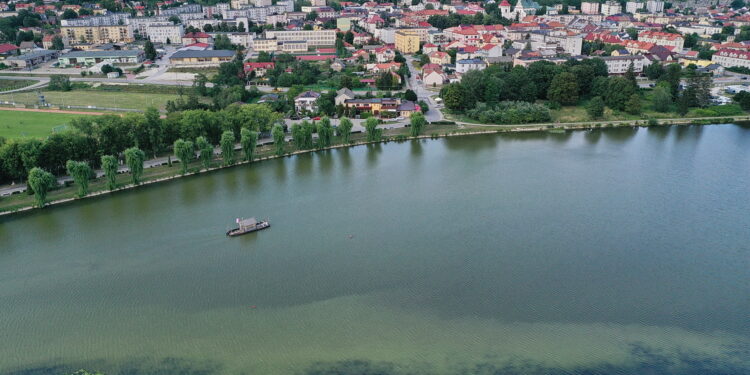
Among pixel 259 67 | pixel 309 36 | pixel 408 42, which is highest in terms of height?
pixel 309 36

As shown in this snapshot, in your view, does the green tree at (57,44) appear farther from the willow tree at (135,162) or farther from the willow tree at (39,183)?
the willow tree at (39,183)

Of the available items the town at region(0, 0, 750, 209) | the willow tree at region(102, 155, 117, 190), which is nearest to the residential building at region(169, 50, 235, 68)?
the town at region(0, 0, 750, 209)

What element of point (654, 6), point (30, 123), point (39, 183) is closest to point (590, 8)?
point (654, 6)

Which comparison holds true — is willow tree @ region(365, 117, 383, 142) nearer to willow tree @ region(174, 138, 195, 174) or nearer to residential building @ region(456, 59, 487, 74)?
willow tree @ region(174, 138, 195, 174)

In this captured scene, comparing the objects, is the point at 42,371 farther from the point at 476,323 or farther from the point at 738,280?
the point at 738,280

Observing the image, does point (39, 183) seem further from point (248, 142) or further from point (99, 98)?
point (99, 98)

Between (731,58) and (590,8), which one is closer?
(731,58)

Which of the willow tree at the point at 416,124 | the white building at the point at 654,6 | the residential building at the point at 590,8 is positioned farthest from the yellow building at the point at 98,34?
the white building at the point at 654,6

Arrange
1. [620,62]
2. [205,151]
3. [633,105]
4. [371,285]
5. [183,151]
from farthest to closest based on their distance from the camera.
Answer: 1. [620,62]
2. [633,105]
3. [205,151]
4. [183,151]
5. [371,285]
